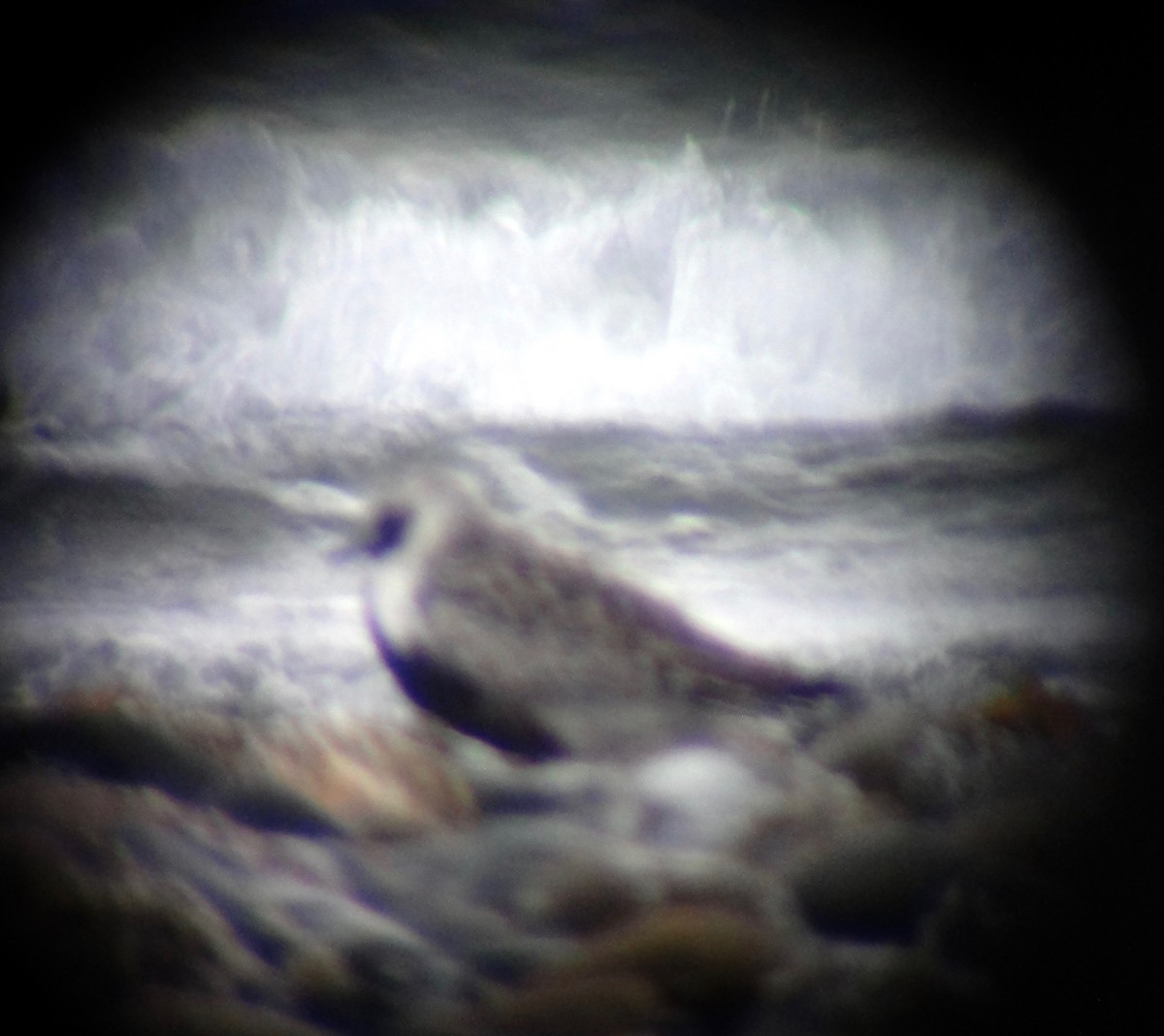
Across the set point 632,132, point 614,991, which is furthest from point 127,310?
point 614,991

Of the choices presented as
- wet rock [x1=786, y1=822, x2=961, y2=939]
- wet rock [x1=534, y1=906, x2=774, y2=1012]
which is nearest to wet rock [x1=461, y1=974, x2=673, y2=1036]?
wet rock [x1=534, y1=906, x2=774, y2=1012]

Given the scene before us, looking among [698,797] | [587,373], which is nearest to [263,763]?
[698,797]

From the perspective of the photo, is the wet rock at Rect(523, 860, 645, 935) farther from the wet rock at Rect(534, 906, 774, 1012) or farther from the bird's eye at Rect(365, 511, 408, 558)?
the bird's eye at Rect(365, 511, 408, 558)

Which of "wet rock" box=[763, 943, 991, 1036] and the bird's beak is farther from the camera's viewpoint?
the bird's beak

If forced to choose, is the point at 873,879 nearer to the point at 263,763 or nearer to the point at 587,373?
the point at 263,763

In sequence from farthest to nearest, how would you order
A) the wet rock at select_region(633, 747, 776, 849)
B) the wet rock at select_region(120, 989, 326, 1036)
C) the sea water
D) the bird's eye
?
the sea water
the bird's eye
the wet rock at select_region(633, 747, 776, 849)
the wet rock at select_region(120, 989, 326, 1036)

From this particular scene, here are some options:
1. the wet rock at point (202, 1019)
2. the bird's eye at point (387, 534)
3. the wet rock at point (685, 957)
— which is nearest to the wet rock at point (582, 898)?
the wet rock at point (685, 957)

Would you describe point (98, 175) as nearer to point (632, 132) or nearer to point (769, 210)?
point (632, 132)

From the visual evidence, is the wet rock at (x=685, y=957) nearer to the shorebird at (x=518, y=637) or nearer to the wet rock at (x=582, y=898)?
the wet rock at (x=582, y=898)
